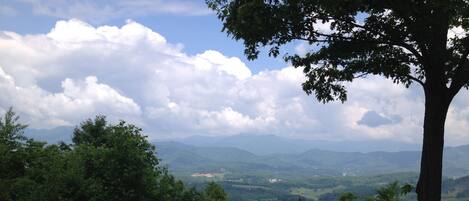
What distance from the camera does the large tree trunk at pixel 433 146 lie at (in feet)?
42.5

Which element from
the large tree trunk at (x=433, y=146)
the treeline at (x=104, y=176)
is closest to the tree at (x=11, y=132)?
the treeline at (x=104, y=176)

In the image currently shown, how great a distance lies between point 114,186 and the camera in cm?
2011

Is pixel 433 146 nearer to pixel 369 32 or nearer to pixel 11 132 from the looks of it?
pixel 369 32

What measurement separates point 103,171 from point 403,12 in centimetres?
1350

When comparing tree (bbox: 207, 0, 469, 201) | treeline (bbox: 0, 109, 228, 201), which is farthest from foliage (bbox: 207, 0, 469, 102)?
treeline (bbox: 0, 109, 228, 201)

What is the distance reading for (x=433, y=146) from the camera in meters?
13.0

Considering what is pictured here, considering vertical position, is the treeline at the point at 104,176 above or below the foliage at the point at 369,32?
below

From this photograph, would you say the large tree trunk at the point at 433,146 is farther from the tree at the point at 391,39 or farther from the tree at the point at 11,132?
the tree at the point at 11,132

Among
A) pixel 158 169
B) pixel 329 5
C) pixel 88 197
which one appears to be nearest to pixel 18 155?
pixel 158 169

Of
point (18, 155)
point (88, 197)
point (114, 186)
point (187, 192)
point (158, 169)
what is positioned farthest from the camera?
point (187, 192)

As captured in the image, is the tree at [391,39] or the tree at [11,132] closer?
the tree at [391,39]

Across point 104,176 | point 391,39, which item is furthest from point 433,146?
point 104,176

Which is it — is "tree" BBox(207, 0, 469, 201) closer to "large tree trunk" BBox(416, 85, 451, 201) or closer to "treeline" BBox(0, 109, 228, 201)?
"large tree trunk" BBox(416, 85, 451, 201)

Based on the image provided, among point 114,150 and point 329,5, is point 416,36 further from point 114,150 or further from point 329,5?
point 114,150
